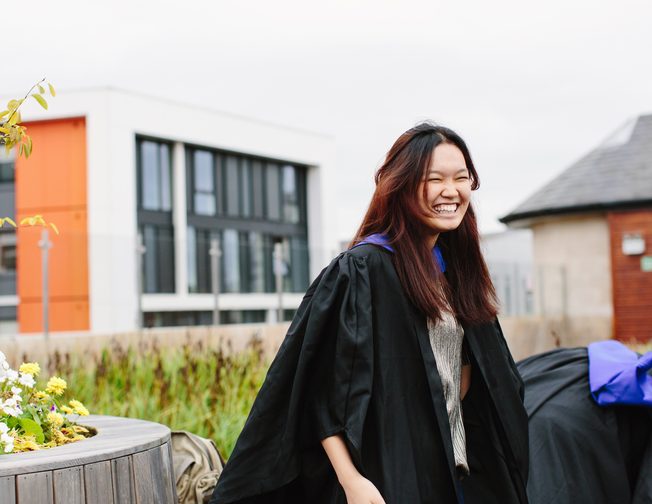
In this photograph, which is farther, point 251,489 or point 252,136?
point 252,136

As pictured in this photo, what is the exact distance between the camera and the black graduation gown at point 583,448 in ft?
12.9

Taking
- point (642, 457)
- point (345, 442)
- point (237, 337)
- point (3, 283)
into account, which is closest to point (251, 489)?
point (345, 442)

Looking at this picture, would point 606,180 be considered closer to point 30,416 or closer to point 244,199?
point 244,199

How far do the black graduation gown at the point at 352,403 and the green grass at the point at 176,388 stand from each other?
7.68 feet

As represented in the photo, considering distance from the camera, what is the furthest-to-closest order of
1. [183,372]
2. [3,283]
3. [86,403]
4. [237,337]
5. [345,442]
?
1. [3,283]
2. [237,337]
3. [183,372]
4. [86,403]
5. [345,442]

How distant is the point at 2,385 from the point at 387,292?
145 cm

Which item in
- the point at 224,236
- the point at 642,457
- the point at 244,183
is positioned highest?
the point at 244,183

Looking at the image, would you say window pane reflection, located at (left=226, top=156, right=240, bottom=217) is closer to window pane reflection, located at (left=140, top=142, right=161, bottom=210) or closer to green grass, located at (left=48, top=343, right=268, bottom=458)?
window pane reflection, located at (left=140, top=142, right=161, bottom=210)

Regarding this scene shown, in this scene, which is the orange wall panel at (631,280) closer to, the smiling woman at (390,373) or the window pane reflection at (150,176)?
the window pane reflection at (150,176)

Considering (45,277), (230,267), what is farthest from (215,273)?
(45,277)

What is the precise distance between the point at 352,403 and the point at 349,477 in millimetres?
208

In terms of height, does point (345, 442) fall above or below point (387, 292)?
below

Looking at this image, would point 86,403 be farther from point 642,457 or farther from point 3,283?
point 3,283

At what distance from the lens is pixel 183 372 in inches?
257
